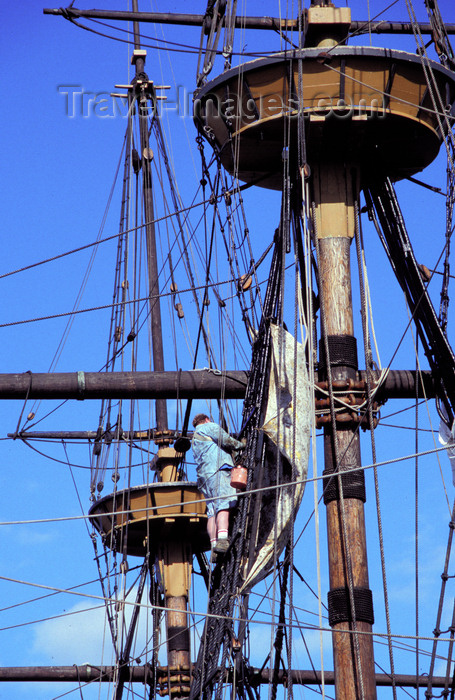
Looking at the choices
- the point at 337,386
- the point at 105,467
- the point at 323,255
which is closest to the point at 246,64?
the point at 323,255

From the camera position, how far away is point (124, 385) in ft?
44.0

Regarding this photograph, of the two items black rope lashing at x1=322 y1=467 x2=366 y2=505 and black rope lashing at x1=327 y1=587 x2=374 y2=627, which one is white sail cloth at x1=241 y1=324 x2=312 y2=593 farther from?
black rope lashing at x1=327 y1=587 x2=374 y2=627

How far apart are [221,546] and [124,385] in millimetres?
2272

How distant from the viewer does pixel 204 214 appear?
46.3 ft

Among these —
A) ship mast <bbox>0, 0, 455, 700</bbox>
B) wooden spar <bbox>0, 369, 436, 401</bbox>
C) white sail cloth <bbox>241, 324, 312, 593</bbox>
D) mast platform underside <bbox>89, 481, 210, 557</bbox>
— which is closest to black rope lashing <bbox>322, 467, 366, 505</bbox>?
ship mast <bbox>0, 0, 455, 700</bbox>

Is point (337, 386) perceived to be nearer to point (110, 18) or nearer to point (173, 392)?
point (173, 392)

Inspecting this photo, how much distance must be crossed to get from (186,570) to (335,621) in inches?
397

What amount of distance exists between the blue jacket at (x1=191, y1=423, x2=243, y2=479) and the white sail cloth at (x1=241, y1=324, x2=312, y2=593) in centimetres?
64

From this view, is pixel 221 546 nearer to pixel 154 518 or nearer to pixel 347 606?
pixel 347 606

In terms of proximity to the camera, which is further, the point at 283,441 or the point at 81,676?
the point at 81,676

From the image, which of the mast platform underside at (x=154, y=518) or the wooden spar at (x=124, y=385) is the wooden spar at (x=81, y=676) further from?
the wooden spar at (x=124, y=385)

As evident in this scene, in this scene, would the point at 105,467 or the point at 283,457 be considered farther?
the point at 105,467

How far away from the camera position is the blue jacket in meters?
12.2

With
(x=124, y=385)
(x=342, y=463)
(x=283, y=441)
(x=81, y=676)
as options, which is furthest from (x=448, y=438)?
(x=81, y=676)
